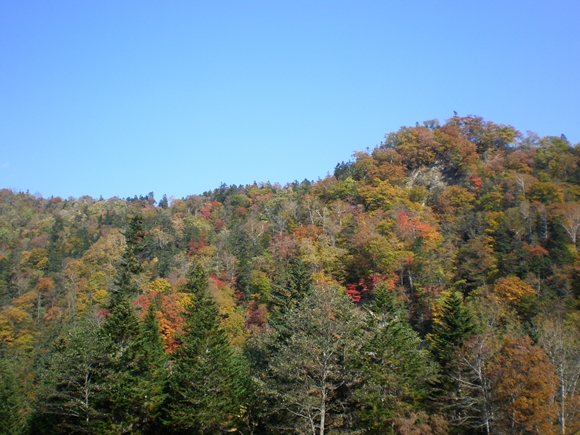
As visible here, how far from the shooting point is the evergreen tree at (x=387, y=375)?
23.8 m

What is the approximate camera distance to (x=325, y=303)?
24578 mm

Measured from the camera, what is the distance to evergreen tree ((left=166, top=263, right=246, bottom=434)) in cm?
2659

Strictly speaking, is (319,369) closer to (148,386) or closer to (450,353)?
(450,353)

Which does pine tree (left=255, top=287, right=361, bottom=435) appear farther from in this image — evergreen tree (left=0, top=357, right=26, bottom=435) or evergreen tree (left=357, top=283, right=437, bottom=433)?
evergreen tree (left=0, top=357, right=26, bottom=435)

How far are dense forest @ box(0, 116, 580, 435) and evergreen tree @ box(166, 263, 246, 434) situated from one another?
107 mm

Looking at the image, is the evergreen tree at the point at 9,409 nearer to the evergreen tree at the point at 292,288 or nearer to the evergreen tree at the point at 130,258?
the evergreen tree at the point at 130,258

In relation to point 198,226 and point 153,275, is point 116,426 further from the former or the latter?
point 198,226

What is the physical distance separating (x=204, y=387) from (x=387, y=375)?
Answer: 30.4 ft

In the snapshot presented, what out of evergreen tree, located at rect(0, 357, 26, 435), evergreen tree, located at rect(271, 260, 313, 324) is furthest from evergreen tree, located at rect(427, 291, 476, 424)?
evergreen tree, located at rect(0, 357, 26, 435)

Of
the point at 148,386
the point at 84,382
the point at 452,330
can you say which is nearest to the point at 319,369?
the point at 148,386

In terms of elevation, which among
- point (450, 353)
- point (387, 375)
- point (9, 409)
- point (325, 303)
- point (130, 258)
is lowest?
point (9, 409)

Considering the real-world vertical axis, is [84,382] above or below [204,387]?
above

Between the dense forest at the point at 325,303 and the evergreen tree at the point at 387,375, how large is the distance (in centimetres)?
11

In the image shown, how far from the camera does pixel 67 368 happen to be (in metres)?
26.3
